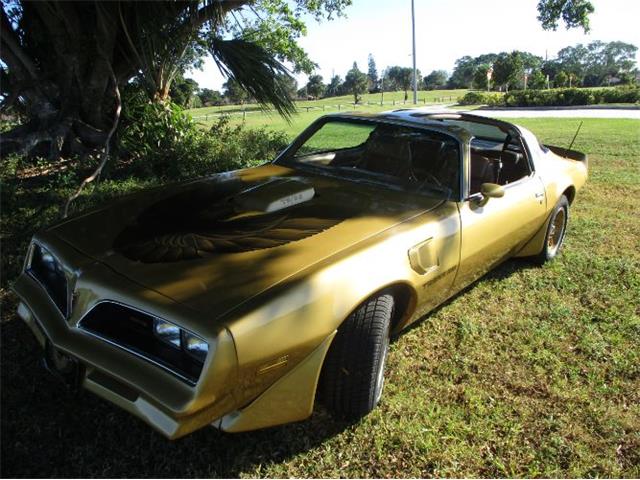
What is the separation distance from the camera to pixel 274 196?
2842 mm

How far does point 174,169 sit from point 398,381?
15.3ft

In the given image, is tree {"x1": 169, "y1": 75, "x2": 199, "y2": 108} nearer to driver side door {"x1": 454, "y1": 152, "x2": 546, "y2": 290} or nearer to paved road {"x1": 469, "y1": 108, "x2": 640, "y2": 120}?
driver side door {"x1": 454, "y1": 152, "x2": 546, "y2": 290}

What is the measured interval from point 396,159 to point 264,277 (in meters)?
1.61

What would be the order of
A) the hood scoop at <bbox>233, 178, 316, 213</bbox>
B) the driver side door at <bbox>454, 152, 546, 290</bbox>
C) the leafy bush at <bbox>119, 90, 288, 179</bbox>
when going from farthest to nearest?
1. the leafy bush at <bbox>119, 90, 288, 179</bbox>
2. the driver side door at <bbox>454, 152, 546, 290</bbox>
3. the hood scoop at <bbox>233, 178, 316, 213</bbox>

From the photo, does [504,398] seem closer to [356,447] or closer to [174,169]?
[356,447]

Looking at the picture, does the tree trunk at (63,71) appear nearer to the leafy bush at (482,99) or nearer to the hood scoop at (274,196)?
the hood scoop at (274,196)

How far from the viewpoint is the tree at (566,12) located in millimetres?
9891

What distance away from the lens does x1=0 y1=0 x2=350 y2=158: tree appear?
4.91 meters

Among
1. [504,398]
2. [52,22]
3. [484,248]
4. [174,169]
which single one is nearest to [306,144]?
[484,248]

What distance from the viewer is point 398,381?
8.93ft

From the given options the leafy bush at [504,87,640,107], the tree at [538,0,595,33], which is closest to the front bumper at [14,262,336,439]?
the tree at [538,0,595,33]

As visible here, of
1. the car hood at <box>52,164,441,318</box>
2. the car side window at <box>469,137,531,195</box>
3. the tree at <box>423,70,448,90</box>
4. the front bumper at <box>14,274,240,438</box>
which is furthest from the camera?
the tree at <box>423,70,448,90</box>

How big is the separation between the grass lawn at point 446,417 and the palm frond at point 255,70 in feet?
10.4

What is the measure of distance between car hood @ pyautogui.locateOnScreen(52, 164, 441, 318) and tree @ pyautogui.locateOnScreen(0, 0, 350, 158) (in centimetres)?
239
